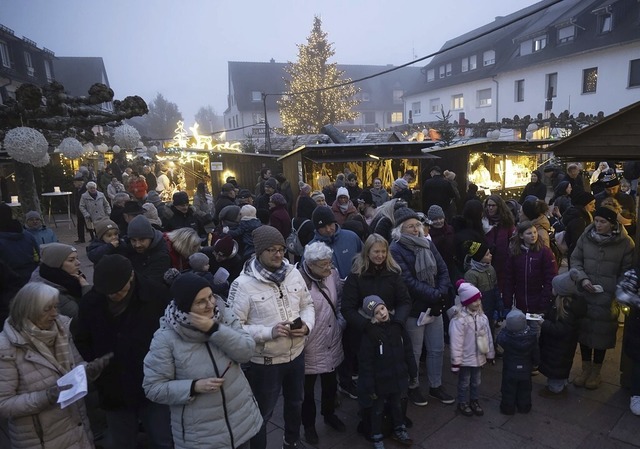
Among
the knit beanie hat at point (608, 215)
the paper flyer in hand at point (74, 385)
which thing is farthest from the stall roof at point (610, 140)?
the paper flyer in hand at point (74, 385)

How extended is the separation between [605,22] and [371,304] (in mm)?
31826

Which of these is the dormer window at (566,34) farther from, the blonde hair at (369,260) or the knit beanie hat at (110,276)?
the knit beanie hat at (110,276)

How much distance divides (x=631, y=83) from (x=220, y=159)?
79.6 feet

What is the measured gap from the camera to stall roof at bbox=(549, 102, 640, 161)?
4449mm

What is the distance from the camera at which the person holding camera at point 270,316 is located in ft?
11.0

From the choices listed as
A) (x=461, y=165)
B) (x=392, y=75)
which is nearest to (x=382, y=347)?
(x=461, y=165)

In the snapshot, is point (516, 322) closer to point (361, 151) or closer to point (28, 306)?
point (28, 306)

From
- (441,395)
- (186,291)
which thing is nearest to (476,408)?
(441,395)

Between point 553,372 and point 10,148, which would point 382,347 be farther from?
point 10,148

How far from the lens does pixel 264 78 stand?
59.7 metres

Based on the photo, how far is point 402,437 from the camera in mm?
3822

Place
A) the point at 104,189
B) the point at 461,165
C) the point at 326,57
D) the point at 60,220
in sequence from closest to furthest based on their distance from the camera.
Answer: the point at 461,165, the point at 104,189, the point at 60,220, the point at 326,57

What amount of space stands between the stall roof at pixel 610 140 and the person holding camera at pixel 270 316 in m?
3.74

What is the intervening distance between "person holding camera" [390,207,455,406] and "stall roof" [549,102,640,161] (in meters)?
2.20
